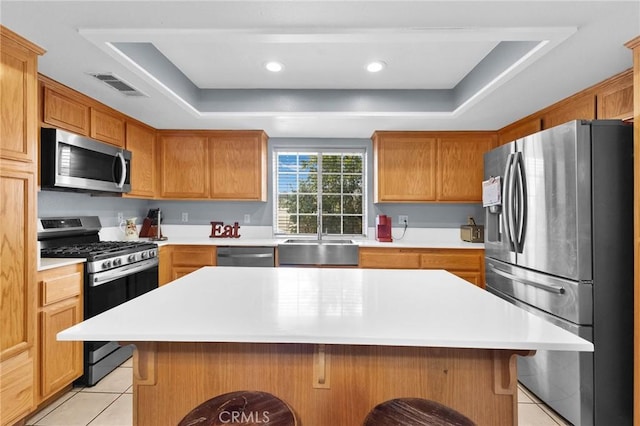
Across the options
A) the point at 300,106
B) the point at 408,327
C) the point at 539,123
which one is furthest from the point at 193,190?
the point at 539,123

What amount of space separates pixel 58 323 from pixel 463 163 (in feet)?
12.6

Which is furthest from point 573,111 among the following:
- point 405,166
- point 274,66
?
point 274,66

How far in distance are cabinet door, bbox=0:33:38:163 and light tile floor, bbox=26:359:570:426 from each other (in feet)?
5.10

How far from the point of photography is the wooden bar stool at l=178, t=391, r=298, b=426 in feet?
3.02

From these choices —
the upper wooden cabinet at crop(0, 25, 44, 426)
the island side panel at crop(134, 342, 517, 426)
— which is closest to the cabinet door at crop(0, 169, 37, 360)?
the upper wooden cabinet at crop(0, 25, 44, 426)

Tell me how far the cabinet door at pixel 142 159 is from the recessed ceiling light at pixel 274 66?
159 centimetres

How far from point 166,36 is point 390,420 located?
6.60 ft

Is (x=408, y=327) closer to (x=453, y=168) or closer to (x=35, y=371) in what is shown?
(x=35, y=371)

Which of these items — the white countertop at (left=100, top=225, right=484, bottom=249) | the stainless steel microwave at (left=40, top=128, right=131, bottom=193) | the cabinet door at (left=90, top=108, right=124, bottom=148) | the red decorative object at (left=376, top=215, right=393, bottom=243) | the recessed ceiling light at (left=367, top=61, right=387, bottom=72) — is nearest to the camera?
the stainless steel microwave at (left=40, top=128, right=131, bottom=193)

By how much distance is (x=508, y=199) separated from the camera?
247 cm

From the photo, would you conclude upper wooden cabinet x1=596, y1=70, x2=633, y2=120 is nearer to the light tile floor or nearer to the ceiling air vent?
the light tile floor

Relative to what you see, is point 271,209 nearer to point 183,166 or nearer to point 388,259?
point 183,166

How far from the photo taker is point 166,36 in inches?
69.8

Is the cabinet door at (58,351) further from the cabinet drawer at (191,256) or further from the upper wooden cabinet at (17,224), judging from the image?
the cabinet drawer at (191,256)
